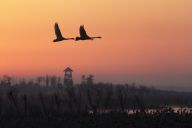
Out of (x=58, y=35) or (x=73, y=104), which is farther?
(x=73, y=104)

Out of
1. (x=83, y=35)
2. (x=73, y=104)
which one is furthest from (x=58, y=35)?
(x=73, y=104)

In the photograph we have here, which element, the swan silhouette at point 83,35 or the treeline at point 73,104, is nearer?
the swan silhouette at point 83,35

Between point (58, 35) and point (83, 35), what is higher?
point (58, 35)

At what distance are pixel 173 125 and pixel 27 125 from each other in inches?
343

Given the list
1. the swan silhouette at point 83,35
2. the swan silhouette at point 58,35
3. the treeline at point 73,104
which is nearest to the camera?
the swan silhouette at point 83,35

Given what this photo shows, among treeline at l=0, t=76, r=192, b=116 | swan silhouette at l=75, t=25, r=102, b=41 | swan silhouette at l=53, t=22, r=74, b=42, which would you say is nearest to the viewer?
swan silhouette at l=75, t=25, r=102, b=41

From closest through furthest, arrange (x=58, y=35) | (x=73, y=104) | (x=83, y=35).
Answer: (x=83, y=35) → (x=58, y=35) → (x=73, y=104)

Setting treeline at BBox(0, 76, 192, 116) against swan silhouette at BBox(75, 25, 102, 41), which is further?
treeline at BBox(0, 76, 192, 116)

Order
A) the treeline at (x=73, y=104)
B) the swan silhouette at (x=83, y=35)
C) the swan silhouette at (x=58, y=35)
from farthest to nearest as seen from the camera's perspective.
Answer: the treeline at (x=73, y=104)
the swan silhouette at (x=58, y=35)
the swan silhouette at (x=83, y=35)

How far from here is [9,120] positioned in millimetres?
52438

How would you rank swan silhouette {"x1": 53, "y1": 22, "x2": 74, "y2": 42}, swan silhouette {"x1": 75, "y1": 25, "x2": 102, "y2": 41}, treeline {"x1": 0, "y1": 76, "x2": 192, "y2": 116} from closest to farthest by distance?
swan silhouette {"x1": 75, "y1": 25, "x2": 102, "y2": 41} → swan silhouette {"x1": 53, "y1": 22, "x2": 74, "y2": 42} → treeline {"x1": 0, "y1": 76, "x2": 192, "y2": 116}

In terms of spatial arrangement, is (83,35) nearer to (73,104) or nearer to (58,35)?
(58,35)

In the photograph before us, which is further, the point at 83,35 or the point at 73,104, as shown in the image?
the point at 73,104

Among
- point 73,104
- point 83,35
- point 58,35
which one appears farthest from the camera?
point 73,104
